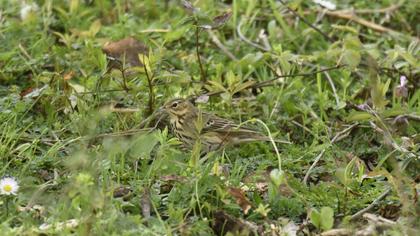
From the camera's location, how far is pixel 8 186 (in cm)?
528

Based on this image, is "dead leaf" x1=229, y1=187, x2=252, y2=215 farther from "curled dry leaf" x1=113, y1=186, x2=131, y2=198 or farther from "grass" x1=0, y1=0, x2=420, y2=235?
"curled dry leaf" x1=113, y1=186, x2=131, y2=198

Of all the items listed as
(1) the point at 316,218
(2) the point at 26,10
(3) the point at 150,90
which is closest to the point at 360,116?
(1) the point at 316,218

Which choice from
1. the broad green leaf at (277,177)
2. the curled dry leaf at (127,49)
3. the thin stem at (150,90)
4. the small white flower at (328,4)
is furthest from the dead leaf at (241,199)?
the small white flower at (328,4)

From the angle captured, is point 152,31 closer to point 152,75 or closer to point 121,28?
point 121,28

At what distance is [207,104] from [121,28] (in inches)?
48.1

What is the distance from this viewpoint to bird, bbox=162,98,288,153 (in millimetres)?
6377

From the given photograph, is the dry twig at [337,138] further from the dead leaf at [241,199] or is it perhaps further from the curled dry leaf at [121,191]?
the curled dry leaf at [121,191]

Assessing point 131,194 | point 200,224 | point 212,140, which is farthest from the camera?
point 212,140

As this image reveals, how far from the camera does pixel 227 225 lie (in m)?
5.17

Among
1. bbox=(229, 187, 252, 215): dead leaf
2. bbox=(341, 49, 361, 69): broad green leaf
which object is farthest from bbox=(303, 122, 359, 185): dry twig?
bbox=(229, 187, 252, 215): dead leaf

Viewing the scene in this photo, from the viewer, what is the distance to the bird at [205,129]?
638 centimetres

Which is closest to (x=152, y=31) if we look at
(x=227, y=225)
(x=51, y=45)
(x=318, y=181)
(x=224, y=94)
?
(x=51, y=45)

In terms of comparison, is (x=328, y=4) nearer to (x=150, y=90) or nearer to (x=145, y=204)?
(x=150, y=90)

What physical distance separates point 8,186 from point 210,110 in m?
2.07
